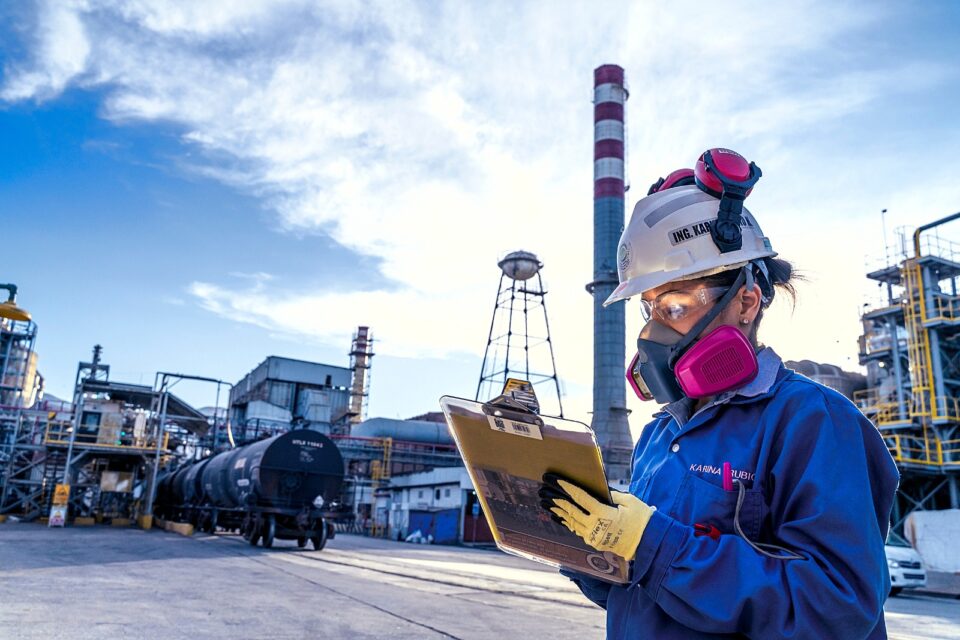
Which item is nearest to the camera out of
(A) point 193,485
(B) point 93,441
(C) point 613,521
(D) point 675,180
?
(C) point 613,521

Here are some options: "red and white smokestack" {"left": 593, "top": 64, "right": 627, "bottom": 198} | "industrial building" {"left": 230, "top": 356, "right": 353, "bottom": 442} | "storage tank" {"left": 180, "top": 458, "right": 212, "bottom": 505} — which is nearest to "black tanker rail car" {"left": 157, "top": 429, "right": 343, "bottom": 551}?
"storage tank" {"left": 180, "top": 458, "right": 212, "bottom": 505}

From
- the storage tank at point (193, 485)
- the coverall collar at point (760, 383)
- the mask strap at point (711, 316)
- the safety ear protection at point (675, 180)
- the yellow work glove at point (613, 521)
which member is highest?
the safety ear protection at point (675, 180)

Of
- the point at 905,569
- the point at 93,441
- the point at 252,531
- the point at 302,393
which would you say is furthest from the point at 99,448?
the point at 905,569

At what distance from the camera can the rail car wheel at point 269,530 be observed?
51.4 ft

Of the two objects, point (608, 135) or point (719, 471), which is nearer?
point (719, 471)

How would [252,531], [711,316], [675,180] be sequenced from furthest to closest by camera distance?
1. [252,531]
2. [675,180]
3. [711,316]

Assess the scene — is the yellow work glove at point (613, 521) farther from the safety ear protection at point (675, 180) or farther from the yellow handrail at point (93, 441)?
the yellow handrail at point (93, 441)

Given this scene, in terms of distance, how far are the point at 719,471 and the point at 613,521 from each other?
0.94ft

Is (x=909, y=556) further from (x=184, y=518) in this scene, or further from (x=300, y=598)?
(x=184, y=518)

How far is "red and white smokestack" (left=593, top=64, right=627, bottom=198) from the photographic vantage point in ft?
118

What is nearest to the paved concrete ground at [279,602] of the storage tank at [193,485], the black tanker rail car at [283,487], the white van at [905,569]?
the white van at [905,569]

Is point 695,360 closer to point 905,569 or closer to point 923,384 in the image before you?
point 905,569

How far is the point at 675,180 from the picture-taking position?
2.09 metres

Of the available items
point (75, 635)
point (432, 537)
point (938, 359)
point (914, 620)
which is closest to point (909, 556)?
point (914, 620)
